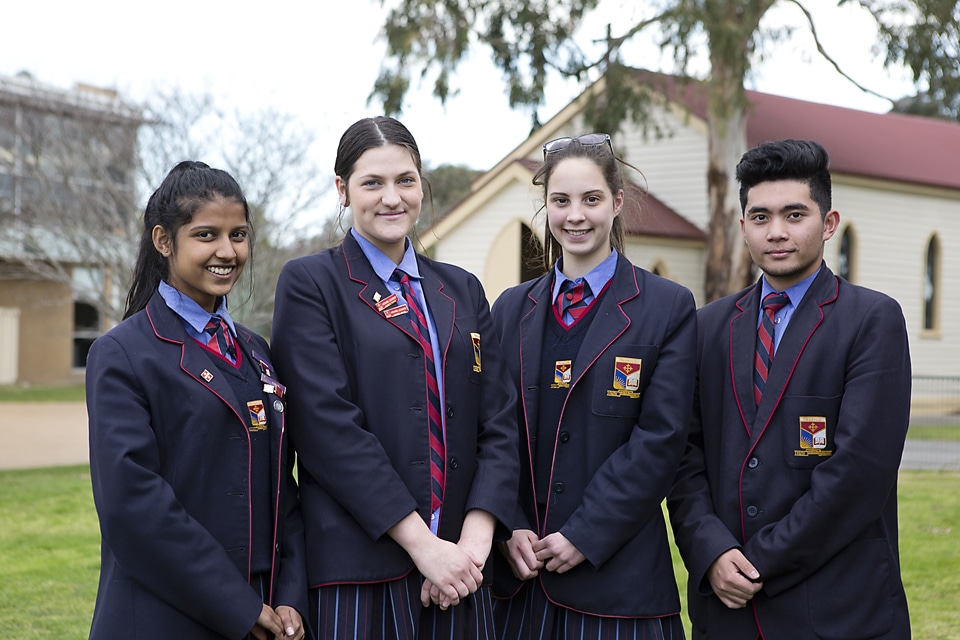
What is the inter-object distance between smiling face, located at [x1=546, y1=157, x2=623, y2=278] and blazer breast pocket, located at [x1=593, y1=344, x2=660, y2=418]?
377 millimetres

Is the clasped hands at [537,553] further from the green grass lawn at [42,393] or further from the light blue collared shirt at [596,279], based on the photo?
the green grass lawn at [42,393]

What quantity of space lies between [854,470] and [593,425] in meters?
0.79

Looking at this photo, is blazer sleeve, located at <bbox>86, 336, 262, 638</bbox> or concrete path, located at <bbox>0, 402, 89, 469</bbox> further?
concrete path, located at <bbox>0, 402, 89, 469</bbox>

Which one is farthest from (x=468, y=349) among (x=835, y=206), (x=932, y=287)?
(x=932, y=287)

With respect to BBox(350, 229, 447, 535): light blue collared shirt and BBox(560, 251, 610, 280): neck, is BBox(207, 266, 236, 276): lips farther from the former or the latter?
BBox(560, 251, 610, 280): neck

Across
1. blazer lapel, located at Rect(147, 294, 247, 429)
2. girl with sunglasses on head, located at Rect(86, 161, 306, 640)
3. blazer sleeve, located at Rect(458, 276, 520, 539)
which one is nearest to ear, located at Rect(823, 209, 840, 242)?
blazer sleeve, located at Rect(458, 276, 520, 539)

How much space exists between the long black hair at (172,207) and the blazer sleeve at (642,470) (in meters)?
1.36

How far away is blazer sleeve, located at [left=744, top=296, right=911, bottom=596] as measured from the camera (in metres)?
2.90

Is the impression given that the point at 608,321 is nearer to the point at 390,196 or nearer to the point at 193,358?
the point at 390,196

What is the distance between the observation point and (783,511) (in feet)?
9.96

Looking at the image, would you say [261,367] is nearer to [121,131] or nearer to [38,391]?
[121,131]

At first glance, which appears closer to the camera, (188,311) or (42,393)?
(188,311)

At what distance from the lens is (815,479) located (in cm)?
294

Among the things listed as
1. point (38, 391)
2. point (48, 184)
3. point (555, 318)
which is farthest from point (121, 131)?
point (555, 318)
